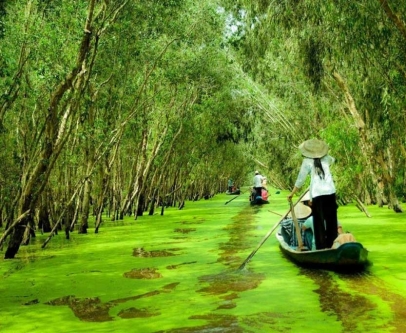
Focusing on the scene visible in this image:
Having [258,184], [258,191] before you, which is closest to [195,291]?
[258,184]

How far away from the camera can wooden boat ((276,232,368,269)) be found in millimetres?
7820

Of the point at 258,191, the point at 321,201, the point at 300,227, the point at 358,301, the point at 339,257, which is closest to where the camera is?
the point at 358,301

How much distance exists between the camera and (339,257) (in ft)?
26.0

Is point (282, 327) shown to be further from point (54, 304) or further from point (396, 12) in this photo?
point (396, 12)

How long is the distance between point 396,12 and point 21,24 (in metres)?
7.69

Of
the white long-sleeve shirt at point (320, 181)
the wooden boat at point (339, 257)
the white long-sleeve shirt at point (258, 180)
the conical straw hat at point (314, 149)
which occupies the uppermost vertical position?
the white long-sleeve shirt at point (258, 180)

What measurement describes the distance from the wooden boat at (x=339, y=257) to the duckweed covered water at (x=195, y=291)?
6.5 inches

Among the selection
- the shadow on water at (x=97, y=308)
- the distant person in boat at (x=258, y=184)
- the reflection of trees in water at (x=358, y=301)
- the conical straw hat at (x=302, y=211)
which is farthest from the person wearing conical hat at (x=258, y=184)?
the shadow on water at (x=97, y=308)

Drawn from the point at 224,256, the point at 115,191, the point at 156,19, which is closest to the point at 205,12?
the point at 156,19

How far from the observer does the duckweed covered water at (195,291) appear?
18.7 ft

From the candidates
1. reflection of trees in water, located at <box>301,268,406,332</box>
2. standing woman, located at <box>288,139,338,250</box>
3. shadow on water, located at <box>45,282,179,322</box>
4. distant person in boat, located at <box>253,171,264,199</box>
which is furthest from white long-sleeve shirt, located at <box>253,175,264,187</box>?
shadow on water, located at <box>45,282,179,322</box>

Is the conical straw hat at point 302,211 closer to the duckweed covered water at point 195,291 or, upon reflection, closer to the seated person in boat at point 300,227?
the seated person in boat at point 300,227

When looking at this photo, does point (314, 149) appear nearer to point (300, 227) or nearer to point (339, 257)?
point (300, 227)

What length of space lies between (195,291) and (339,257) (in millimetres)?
2074
